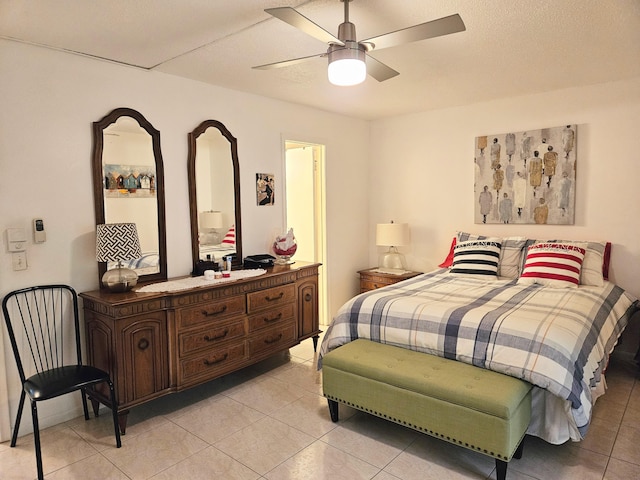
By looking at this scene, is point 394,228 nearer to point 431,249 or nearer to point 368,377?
point 431,249

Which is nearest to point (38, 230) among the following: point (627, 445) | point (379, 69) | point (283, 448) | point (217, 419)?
point (217, 419)

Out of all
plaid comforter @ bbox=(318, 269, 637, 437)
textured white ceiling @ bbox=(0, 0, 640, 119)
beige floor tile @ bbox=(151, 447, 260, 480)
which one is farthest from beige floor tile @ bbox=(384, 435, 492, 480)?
textured white ceiling @ bbox=(0, 0, 640, 119)

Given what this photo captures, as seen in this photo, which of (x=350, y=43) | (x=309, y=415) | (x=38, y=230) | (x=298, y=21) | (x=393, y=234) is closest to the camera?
(x=298, y=21)

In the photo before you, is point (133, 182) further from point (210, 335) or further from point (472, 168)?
point (472, 168)

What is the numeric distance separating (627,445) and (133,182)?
3580mm

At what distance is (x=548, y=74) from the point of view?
3.48 metres

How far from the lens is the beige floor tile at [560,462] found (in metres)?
2.24

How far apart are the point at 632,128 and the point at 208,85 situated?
363 centimetres

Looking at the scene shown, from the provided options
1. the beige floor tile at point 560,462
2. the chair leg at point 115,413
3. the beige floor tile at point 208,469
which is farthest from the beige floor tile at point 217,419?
the beige floor tile at point 560,462

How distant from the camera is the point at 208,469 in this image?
234 cm

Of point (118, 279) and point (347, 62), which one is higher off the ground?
point (347, 62)

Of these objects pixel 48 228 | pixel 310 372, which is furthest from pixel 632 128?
pixel 48 228

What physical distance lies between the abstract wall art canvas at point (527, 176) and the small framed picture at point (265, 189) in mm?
2156

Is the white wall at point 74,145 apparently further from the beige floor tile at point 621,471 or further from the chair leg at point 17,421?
the beige floor tile at point 621,471
